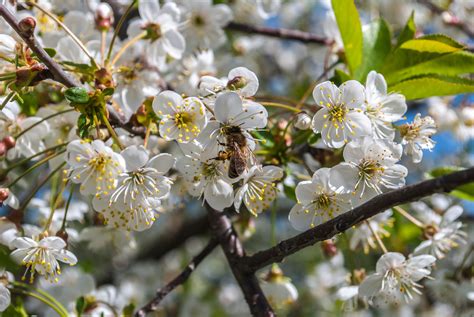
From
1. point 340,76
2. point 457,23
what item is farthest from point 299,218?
point 457,23

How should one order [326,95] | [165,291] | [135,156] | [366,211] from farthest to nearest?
[165,291]
[326,95]
[135,156]
[366,211]

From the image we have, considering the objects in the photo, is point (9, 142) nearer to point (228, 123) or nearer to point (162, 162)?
point (162, 162)

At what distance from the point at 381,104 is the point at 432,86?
21cm

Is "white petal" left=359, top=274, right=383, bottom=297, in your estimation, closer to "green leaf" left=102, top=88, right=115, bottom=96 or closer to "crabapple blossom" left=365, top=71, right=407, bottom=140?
"crabapple blossom" left=365, top=71, right=407, bottom=140

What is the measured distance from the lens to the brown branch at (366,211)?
1350 mm

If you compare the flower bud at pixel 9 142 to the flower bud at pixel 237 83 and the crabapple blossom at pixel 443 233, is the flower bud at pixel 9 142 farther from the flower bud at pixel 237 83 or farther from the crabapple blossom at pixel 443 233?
the crabapple blossom at pixel 443 233

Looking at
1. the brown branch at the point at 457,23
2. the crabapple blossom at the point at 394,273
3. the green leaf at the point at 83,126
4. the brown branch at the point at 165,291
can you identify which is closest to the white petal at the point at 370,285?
the crabapple blossom at the point at 394,273

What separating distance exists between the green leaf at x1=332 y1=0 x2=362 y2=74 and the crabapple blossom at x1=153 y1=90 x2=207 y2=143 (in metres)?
0.83

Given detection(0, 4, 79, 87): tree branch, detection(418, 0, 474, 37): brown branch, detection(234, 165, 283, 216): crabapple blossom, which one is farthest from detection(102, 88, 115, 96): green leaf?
detection(418, 0, 474, 37): brown branch

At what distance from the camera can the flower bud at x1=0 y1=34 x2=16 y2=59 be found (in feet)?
6.26

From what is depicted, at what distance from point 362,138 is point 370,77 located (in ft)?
0.93

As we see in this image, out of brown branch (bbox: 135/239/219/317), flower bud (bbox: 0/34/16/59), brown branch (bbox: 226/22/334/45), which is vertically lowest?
brown branch (bbox: 135/239/219/317)

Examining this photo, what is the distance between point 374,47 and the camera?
2.54m

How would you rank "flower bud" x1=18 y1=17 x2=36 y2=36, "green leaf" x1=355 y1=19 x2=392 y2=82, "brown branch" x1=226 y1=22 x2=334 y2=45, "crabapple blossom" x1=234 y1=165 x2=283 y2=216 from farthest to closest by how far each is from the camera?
1. "brown branch" x1=226 y1=22 x2=334 y2=45
2. "green leaf" x1=355 y1=19 x2=392 y2=82
3. "crabapple blossom" x1=234 y1=165 x2=283 y2=216
4. "flower bud" x1=18 y1=17 x2=36 y2=36
